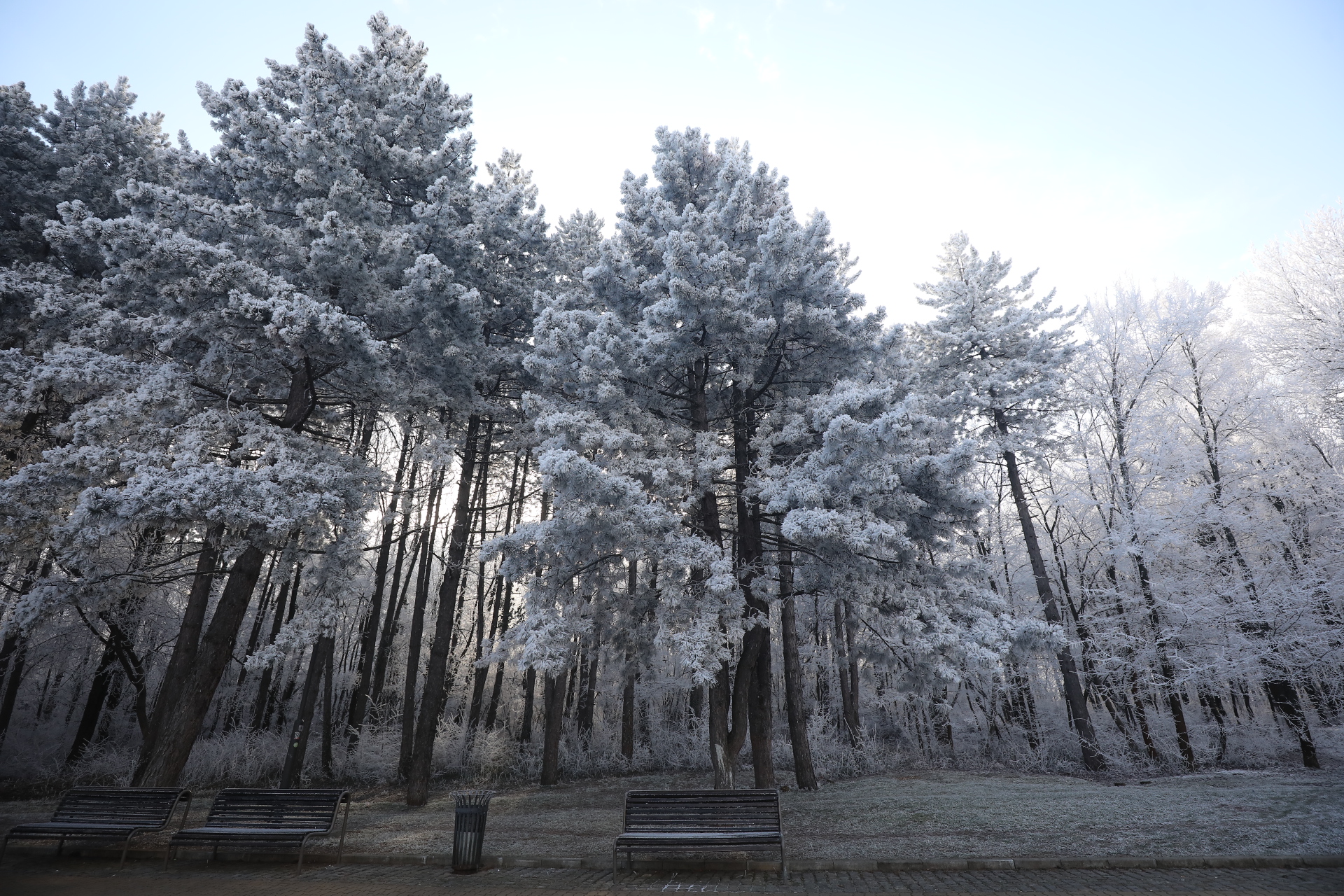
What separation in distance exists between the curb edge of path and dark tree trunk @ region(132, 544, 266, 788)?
4.69 feet

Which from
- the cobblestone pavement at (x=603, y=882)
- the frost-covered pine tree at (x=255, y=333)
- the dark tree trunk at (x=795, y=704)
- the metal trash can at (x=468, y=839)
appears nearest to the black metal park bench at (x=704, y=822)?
the cobblestone pavement at (x=603, y=882)

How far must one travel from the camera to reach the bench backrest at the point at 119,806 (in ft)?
26.8

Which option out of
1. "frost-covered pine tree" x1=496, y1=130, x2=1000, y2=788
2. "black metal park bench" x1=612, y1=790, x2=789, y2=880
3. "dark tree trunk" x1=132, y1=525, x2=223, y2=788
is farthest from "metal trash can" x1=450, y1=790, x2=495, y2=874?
"dark tree trunk" x1=132, y1=525, x2=223, y2=788

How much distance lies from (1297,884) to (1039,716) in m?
18.5

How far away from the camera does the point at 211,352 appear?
11.0 metres

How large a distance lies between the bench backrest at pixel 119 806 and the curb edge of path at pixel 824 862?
575mm

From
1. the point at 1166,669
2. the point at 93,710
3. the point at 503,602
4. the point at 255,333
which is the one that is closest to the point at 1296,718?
the point at 1166,669

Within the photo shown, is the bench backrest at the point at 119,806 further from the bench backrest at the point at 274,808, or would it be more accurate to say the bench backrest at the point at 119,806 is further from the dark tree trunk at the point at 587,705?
the dark tree trunk at the point at 587,705

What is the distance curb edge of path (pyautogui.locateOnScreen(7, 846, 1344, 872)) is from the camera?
6812 millimetres

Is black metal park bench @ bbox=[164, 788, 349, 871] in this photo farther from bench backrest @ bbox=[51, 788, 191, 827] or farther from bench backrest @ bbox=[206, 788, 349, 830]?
bench backrest @ bbox=[51, 788, 191, 827]

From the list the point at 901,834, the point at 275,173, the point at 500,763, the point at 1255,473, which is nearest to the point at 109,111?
the point at 275,173

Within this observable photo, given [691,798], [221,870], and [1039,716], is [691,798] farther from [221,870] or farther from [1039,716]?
[1039,716]

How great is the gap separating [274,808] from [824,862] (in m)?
7.17

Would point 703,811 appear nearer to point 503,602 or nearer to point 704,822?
point 704,822
